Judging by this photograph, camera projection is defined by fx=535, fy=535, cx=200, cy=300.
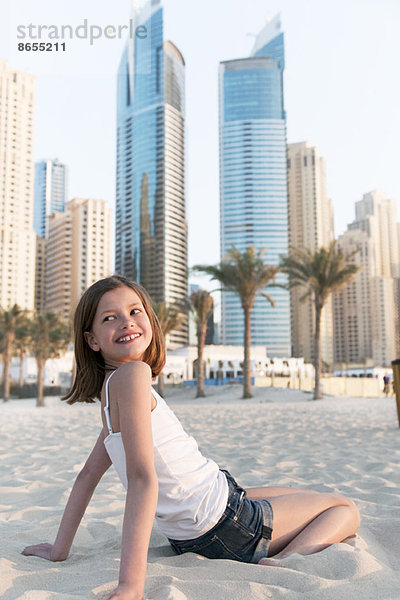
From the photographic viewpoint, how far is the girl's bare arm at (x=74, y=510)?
89.1 inches

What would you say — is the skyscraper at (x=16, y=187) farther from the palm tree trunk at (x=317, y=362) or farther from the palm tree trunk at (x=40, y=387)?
the palm tree trunk at (x=317, y=362)

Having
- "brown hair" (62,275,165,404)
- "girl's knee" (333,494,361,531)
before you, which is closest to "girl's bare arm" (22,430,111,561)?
"brown hair" (62,275,165,404)

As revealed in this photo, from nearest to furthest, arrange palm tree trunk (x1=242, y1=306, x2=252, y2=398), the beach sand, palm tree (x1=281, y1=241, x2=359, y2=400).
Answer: the beach sand
palm tree (x1=281, y1=241, x2=359, y2=400)
palm tree trunk (x1=242, y1=306, x2=252, y2=398)

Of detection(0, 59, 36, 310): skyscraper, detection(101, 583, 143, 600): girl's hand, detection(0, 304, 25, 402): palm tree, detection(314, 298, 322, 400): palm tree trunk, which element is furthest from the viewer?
detection(0, 59, 36, 310): skyscraper

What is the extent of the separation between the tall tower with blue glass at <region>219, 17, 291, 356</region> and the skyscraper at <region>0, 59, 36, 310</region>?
4474 cm

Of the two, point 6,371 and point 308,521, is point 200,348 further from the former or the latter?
point 308,521

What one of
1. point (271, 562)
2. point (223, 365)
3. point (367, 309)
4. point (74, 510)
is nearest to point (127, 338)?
point (74, 510)

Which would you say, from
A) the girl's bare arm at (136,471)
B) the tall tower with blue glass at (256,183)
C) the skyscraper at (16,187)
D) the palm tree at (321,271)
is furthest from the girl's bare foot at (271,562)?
the tall tower with blue glass at (256,183)

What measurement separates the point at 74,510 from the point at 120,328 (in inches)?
34.4

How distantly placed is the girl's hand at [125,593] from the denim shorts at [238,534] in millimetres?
493

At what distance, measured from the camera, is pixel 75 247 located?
116812 mm

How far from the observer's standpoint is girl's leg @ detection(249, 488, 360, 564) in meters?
2.19

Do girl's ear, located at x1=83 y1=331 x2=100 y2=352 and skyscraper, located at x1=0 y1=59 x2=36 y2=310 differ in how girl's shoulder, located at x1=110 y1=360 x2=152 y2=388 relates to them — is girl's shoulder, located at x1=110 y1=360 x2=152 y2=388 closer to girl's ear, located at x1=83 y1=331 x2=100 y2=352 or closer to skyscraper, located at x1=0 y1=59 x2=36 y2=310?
girl's ear, located at x1=83 y1=331 x2=100 y2=352

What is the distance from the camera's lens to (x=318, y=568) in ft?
6.44
